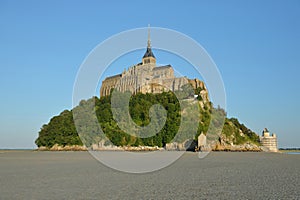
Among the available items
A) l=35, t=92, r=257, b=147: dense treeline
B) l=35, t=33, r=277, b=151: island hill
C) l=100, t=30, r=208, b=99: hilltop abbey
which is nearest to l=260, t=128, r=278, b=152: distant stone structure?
l=35, t=33, r=277, b=151: island hill

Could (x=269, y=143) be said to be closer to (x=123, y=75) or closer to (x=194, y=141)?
(x=194, y=141)

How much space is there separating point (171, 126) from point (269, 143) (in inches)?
1486

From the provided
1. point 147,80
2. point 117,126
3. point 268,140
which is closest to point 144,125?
point 117,126

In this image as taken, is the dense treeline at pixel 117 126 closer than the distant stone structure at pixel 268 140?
Yes

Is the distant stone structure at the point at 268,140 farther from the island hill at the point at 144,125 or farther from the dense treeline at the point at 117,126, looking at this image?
the dense treeline at the point at 117,126

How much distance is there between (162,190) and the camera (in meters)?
9.77

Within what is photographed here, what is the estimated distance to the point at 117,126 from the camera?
7750 centimetres

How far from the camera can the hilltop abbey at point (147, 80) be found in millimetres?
113919

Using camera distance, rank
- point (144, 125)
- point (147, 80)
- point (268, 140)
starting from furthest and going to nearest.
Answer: point (147, 80), point (268, 140), point (144, 125)

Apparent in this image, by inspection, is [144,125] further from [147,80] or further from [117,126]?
[147,80]

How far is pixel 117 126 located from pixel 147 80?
50.9m

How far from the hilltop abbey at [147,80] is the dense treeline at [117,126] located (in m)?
24.3

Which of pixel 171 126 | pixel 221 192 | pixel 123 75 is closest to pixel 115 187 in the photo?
pixel 221 192

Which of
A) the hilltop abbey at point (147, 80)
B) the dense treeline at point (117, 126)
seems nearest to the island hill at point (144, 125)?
the dense treeline at point (117, 126)
